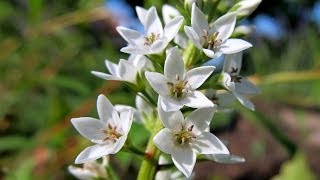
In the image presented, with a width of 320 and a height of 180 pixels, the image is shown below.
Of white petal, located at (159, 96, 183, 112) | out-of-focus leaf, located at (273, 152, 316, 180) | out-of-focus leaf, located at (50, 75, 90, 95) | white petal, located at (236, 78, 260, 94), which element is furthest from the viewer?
out-of-focus leaf, located at (50, 75, 90, 95)

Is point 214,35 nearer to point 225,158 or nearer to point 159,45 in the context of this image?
point 159,45

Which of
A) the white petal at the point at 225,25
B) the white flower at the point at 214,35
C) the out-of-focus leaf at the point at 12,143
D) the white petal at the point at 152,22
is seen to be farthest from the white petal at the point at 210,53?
the out-of-focus leaf at the point at 12,143

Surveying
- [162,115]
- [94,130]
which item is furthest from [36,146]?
[162,115]

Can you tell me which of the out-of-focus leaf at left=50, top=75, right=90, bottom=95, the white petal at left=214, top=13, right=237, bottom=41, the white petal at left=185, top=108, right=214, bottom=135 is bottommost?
the out-of-focus leaf at left=50, top=75, right=90, bottom=95

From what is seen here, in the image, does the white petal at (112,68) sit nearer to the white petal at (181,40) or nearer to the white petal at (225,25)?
the white petal at (181,40)

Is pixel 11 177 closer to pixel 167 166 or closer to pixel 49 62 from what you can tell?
pixel 167 166

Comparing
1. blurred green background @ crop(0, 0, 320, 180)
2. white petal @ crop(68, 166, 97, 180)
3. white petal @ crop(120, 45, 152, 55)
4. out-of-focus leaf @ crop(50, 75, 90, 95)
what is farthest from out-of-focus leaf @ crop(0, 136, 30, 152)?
white petal @ crop(120, 45, 152, 55)

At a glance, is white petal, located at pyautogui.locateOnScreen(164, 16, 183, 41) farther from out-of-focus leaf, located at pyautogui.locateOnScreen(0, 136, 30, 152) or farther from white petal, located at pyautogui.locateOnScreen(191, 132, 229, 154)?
out-of-focus leaf, located at pyautogui.locateOnScreen(0, 136, 30, 152)
